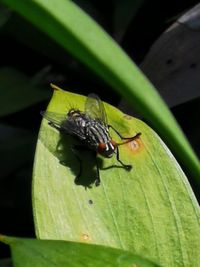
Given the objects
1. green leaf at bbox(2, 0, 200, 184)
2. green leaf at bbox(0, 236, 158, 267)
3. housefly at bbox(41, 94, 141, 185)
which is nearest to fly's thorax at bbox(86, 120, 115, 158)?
housefly at bbox(41, 94, 141, 185)

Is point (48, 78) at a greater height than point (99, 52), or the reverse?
point (48, 78)

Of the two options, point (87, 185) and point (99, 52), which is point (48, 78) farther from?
point (99, 52)

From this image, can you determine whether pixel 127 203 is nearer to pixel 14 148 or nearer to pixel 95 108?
pixel 95 108

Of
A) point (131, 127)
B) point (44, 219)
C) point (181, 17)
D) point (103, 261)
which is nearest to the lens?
point (103, 261)

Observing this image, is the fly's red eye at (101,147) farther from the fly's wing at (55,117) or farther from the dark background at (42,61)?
the dark background at (42,61)

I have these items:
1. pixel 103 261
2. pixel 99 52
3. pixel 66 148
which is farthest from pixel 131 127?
pixel 99 52

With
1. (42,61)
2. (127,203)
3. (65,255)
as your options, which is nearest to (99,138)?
(127,203)
